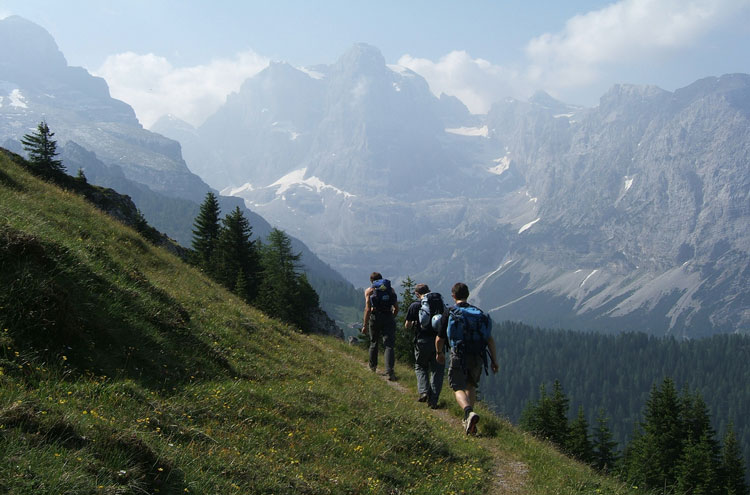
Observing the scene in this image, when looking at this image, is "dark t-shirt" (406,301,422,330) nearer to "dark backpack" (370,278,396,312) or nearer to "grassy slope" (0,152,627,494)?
"grassy slope" (0,152,627,494)

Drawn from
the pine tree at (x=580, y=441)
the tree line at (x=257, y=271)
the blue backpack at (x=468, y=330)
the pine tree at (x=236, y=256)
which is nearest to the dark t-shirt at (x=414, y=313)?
the blue backpack at (x=468, y=330)

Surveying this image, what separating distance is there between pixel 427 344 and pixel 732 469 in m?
56.7

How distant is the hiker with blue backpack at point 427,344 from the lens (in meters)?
13.6

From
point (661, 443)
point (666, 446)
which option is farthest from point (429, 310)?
point (666, 446)

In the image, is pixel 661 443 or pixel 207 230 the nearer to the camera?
pixel 207 230

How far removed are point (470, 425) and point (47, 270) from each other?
928 centimetres

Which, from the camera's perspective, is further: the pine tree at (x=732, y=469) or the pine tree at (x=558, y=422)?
the pine tree at (x=558, y=422)

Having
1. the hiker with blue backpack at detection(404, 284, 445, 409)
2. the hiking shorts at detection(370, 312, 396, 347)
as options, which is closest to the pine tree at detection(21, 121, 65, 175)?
the hiking shorts at detection(370, 312, 396, 347)

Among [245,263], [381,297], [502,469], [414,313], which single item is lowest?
[502,469]

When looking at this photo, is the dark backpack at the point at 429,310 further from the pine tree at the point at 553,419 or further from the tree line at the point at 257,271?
the pine tree at the point at 553,419

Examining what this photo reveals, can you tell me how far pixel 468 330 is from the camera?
1141 centimetres

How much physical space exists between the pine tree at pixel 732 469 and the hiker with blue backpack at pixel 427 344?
4832cm

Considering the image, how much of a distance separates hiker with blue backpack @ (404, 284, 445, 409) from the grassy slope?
1.26 metres

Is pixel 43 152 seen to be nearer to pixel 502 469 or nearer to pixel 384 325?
pixel 384 325
